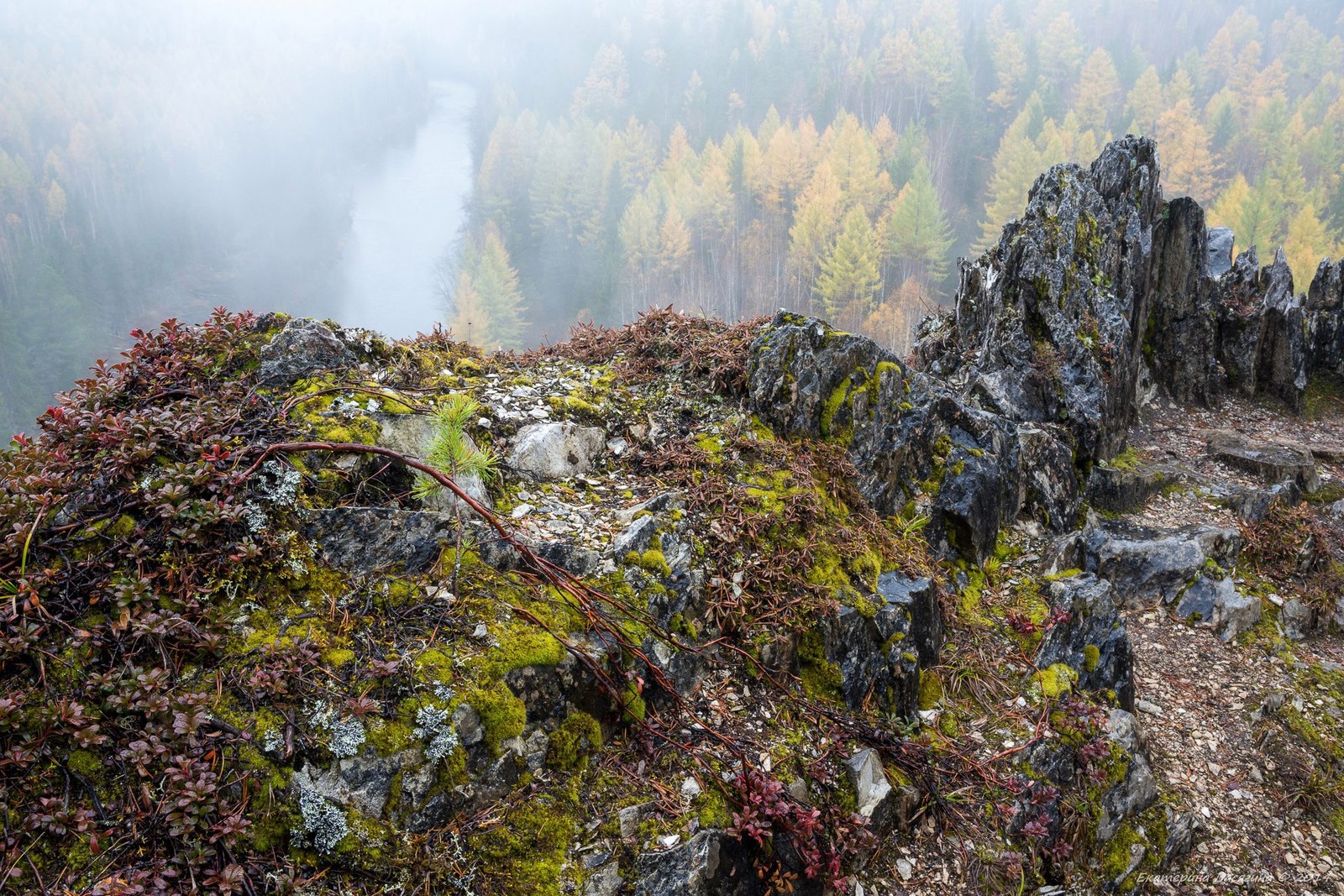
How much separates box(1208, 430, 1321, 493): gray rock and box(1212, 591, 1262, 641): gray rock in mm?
5233

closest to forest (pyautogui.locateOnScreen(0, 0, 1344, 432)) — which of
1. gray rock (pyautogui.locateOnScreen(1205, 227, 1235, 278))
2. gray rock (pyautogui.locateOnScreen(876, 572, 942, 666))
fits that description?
gray rock (pyautogui.locateOnScreen(1205, 227, 1235, 278))

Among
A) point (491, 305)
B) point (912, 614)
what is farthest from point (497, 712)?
point (491, 305)

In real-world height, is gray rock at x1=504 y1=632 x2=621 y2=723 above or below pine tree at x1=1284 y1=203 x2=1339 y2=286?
below

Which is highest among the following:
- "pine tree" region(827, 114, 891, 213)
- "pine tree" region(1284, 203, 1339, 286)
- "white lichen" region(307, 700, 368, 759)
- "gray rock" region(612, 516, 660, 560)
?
"pine tree" region(827, 114, 891, 213)

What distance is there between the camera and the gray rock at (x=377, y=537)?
173 inches

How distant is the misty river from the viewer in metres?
68.8

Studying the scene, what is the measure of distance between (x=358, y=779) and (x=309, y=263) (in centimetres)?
8702

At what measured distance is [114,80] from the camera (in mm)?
83000

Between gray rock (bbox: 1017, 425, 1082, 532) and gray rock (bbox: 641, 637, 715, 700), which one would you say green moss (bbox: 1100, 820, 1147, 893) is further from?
gray rock (bbox: 1017, 425, 1082, 532)

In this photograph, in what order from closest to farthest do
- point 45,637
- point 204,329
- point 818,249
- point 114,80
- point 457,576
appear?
point 45,637 < point 457,576 < point 204,329 < point 818,249 < point 114,80

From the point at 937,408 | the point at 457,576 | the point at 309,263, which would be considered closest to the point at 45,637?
the point at 457,576

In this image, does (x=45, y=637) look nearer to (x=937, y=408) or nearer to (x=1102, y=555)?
(x=937, y=408)

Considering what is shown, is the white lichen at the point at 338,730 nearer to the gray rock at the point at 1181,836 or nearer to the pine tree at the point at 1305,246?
the gray rock at the point at 1181,836

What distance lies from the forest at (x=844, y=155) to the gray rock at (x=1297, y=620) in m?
45.0
